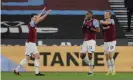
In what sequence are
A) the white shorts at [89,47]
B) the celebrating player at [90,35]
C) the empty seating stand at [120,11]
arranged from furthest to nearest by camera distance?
the empty seating stand at [120,11] < the white shorts at [89,47] < the celebrating player at [90,35]

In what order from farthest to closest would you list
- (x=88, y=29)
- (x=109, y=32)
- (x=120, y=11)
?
(x=120, y=11) < (x=109, y=32) < (x=88, y=29)

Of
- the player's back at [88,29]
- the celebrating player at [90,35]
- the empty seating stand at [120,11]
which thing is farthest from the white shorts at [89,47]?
the empty seating stand at [120,11]

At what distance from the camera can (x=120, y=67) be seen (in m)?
18.3

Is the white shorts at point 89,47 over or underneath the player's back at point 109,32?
underneath

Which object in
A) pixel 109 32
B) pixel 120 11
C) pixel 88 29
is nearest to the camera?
pixel 88 29

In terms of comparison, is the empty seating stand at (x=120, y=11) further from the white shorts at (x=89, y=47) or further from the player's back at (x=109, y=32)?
the white shorts at (x=89, y=47)

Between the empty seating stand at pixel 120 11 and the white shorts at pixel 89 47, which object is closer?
the white shorts at pixel 89 47

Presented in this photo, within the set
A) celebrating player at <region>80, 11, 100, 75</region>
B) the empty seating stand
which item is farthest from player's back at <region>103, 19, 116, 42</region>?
the empty seating stand

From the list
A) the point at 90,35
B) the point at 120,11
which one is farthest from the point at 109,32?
the point at 120,11

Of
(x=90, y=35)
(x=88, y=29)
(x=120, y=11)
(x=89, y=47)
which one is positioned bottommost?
(x=89, y=47)

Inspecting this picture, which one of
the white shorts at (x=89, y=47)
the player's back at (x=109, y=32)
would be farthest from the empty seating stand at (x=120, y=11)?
the white shorts at (x=89, y=47)

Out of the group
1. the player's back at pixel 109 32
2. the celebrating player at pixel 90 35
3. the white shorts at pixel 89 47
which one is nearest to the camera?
the celebrating player at pixel 90 35

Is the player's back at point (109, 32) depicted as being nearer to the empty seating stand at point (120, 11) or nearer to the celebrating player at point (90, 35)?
the celebrating player at point (90, 35)

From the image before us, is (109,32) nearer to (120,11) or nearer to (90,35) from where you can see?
(90,35)
